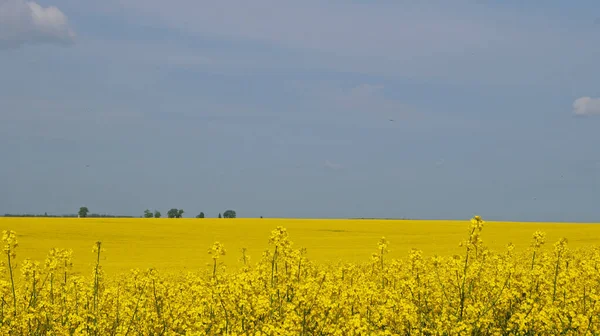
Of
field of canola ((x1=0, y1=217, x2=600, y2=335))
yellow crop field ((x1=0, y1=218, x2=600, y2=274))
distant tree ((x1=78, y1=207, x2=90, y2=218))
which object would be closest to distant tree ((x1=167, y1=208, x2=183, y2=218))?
distant tree ((x1=78, y1=207, x2=90, y2=218))

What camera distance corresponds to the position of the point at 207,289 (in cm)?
719

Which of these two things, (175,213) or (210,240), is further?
(175,213)

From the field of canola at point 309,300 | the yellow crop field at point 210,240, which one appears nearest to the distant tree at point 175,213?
the yellow crop field at point 210,240

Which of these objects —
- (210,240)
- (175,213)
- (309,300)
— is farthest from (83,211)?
(309,300)

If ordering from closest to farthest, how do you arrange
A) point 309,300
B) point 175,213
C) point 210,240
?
point 309,300 < point 210,240 < point 175,213

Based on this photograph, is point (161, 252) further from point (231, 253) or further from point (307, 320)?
point (307, 320)

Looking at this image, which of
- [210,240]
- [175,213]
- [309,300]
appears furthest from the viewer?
[175,213]

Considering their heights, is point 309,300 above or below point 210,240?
above

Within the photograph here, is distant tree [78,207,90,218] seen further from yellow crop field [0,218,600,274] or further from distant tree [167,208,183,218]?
yellow crop field [0,218,600,274]

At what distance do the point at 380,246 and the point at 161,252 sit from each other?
73.4ft

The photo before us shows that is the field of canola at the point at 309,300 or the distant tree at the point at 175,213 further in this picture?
the distant tree at the point at 175,213

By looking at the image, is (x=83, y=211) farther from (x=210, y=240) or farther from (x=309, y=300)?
(x=309, y=300)

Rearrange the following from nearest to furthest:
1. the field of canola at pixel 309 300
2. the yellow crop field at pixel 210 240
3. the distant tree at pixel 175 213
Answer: the field of canola at pixel 309 300 → the yellow crop field at pixel 210 240 → the distant tree at pixel 175 213

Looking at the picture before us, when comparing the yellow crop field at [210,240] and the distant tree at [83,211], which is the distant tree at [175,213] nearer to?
the distant tree at [83,211]
